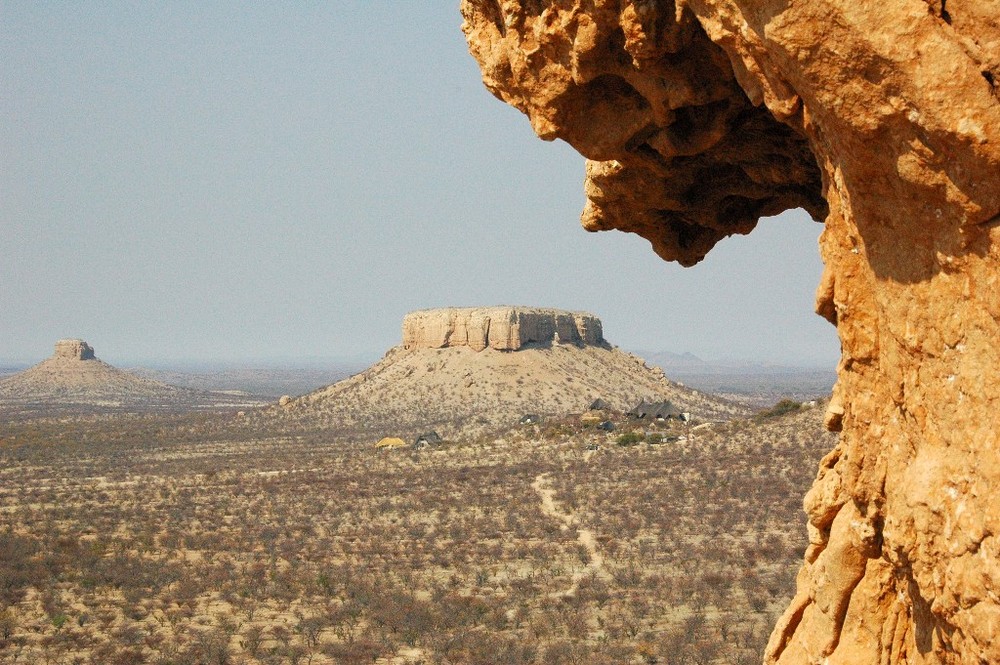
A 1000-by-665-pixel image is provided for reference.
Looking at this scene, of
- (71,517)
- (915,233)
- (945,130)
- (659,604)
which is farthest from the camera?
(71,517)

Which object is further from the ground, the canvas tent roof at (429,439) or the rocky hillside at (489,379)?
the rocky hillside at (489,379)

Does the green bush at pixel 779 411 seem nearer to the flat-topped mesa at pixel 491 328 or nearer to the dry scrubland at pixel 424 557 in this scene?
the dry scrubland at pixel 424 557

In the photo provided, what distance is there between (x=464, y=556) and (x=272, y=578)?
3.95m

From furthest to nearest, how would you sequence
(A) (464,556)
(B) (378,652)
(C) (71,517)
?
(C) (71,517)
(A) (464,556)
(B) (378,652)

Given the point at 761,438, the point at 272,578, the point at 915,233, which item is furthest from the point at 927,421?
the point at 761,438

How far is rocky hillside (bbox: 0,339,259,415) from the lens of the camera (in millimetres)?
105144

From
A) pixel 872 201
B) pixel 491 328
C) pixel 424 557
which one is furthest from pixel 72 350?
pixel 872 201

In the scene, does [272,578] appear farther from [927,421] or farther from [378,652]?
[927,421]

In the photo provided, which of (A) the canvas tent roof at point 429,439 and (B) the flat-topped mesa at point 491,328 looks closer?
(A) the canvas tent roof at point 429,439

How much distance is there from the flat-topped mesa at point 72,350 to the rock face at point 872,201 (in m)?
133

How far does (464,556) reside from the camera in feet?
66.8

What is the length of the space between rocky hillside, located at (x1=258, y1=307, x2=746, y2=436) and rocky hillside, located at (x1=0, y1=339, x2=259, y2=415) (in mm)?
32400

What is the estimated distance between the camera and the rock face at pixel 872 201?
357cm

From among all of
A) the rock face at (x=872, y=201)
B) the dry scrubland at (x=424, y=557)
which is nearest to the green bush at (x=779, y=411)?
the dry scrubland at (x=424, y=557)
